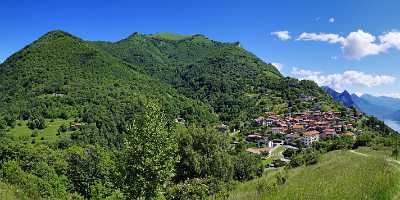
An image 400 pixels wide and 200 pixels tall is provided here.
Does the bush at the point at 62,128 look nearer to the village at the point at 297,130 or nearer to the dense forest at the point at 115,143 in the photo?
the dense forest at the point at 115,143

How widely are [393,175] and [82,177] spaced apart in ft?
193

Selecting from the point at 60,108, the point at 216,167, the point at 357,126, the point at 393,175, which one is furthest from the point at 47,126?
the point at 393,175

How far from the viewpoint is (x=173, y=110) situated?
183125 millimetres

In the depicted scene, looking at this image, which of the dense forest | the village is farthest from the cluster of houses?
the dense forest

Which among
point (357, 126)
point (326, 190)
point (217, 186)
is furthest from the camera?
point (357, 126)

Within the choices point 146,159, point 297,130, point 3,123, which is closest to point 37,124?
point 3,123

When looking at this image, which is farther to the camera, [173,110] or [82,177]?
[173,110]

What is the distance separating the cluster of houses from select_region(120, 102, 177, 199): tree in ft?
328

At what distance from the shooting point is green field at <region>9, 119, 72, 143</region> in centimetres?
12390

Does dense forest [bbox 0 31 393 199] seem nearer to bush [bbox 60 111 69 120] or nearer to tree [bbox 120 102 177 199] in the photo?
tree [bbox 120 102 177 199]

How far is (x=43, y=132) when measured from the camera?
135 m

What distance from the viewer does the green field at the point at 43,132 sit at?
406ft

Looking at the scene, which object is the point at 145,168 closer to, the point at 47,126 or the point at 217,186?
the point at 217,186

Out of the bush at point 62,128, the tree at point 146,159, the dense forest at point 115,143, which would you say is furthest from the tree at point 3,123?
the tree at point 146,159
